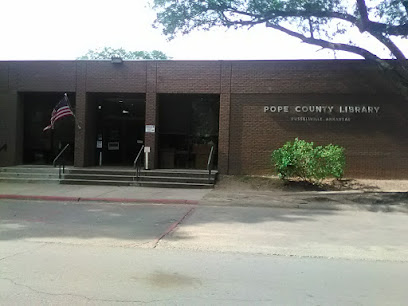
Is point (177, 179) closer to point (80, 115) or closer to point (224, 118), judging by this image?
point (224, 118)

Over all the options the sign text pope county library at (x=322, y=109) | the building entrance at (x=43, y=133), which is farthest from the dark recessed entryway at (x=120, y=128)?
the sign text pope county library at (x=322, y=109)

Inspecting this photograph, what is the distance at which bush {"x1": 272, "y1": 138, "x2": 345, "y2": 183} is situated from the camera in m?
16.3

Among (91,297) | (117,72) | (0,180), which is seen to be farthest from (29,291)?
(117,72)

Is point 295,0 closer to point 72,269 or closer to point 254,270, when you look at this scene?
point 254,270

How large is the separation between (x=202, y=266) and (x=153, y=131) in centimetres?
1347

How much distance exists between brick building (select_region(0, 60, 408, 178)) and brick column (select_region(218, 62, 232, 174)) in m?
0.04

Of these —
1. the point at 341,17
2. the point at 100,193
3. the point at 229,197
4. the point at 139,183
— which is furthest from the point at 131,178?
the point at 341,17

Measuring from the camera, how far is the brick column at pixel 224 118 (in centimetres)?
1905

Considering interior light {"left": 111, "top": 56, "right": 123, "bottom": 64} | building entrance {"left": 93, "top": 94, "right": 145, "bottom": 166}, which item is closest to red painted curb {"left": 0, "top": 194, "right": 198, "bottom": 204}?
building entrance {"left": 93, "top": 94, "right": 145, "bottom": 166}

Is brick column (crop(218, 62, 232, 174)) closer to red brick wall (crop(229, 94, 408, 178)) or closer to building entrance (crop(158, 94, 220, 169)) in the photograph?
red brick wall (crop(229, 94, 408, 178))

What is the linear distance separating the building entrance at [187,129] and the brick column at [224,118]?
1.58 metres

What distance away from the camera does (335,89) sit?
725 inches

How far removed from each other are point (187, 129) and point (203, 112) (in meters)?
1.12

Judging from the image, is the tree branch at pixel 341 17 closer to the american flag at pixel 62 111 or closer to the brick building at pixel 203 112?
the brick building at pixel 203 112
